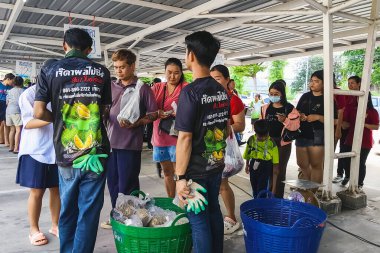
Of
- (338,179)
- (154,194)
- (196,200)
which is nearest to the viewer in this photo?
(196,200)

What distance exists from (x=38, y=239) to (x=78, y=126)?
1.39 meters

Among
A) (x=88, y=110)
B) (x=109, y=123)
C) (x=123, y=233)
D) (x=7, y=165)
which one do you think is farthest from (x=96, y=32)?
(x=123, y=233)

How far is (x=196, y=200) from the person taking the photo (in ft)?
6.35

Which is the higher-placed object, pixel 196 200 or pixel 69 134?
pixel 69 134

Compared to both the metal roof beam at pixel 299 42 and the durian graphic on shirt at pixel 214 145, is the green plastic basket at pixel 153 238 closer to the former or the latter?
the durian graphic on shirt at pixel 214 145

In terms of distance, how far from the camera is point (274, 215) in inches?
107

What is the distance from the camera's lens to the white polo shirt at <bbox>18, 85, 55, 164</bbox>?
263 centimetres

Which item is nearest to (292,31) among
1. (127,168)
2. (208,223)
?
(127,168)

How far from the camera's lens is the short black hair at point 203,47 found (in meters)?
1.95

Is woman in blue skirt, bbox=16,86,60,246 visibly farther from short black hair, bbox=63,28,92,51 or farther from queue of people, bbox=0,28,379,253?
short black hair, bbox=63,28,92,51

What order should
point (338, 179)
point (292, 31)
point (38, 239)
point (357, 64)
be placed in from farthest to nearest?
1. point (357, 64)
2. point (292, 31)
3. point (338, 179)
4. point (38, 239)

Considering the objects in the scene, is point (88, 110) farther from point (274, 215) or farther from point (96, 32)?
point (96, 32)

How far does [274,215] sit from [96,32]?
15.8ft

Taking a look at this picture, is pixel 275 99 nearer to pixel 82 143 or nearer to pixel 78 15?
pixel 82 143
